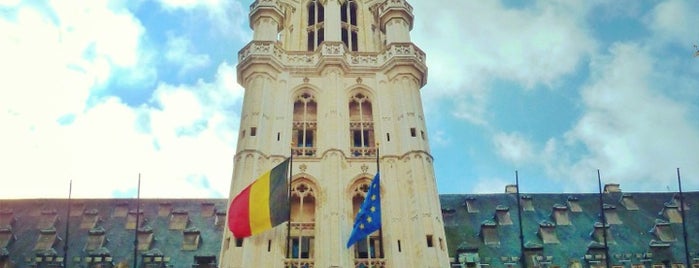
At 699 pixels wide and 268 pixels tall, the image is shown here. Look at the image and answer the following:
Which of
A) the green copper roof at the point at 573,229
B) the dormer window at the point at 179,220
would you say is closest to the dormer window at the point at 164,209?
the dormer window at the point at 179,220

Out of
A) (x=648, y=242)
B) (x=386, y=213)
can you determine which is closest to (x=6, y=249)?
(x=386, y=213)

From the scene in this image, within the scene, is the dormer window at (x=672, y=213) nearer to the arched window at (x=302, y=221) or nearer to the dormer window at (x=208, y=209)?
the arched window at (x=302, y=221)

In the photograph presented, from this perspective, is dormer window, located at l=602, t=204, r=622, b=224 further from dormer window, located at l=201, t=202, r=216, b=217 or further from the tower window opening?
dormer window, located at l=201, t=202, r=216, b=217

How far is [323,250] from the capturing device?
106 ft

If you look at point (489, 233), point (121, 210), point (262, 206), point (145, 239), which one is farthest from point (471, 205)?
point (121, 210)

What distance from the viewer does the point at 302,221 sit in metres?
34.2

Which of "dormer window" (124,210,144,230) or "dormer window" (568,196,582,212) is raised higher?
"dormer window" (568,196,582,212)

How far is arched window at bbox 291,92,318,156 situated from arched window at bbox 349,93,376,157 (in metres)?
2.11

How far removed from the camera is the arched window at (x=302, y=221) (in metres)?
33.3

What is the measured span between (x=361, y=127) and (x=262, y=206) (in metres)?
8.68

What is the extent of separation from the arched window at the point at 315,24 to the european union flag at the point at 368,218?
48.1 ft

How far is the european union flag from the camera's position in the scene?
31.7m

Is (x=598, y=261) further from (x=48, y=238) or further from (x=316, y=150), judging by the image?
(x=48, y=238)

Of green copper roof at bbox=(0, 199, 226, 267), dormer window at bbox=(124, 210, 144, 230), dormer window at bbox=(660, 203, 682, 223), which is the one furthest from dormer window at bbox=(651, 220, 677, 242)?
dormer window at bbox=(124, 210, 144, 230)
